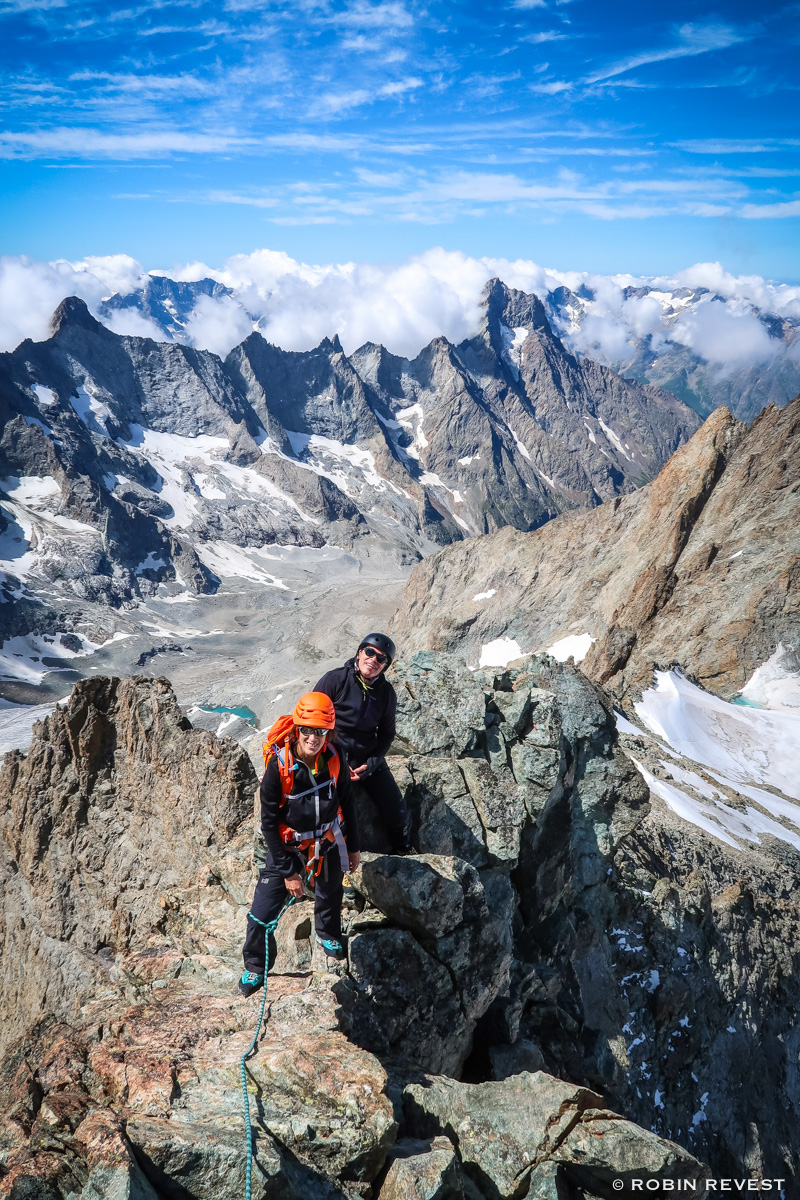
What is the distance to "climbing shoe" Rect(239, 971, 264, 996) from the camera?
25.8ft

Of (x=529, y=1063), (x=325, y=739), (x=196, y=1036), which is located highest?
(x=325, y=739)

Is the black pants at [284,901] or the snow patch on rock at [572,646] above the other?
the black pants at [284,901]

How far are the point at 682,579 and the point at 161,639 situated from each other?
149459 mm

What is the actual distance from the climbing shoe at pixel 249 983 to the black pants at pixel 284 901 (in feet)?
0.25

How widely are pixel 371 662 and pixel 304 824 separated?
99.5 inches

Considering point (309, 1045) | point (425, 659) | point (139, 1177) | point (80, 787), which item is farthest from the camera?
point (80, 787)

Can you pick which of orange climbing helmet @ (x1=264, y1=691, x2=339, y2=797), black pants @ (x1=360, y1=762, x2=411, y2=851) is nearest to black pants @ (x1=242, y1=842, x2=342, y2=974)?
orange climbing helmet @ (x1=264, y1=691, x2=339, y2=797)

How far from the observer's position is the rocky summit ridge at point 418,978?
608cm

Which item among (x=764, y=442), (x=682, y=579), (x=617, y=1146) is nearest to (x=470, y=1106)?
(x=617, y=1146)

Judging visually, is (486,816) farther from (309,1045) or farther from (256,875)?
(309,1045)

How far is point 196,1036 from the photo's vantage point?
7027mm

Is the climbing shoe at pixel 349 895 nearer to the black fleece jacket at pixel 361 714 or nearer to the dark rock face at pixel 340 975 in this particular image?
the dark rock face at pixel 340 975

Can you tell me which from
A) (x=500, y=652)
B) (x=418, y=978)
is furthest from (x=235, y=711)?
(x=418, y=978)

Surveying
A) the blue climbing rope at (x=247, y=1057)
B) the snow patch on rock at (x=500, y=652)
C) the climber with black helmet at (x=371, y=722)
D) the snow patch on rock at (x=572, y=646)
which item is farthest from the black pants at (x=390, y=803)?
the snow patch on rock at (x=500, y=652)
